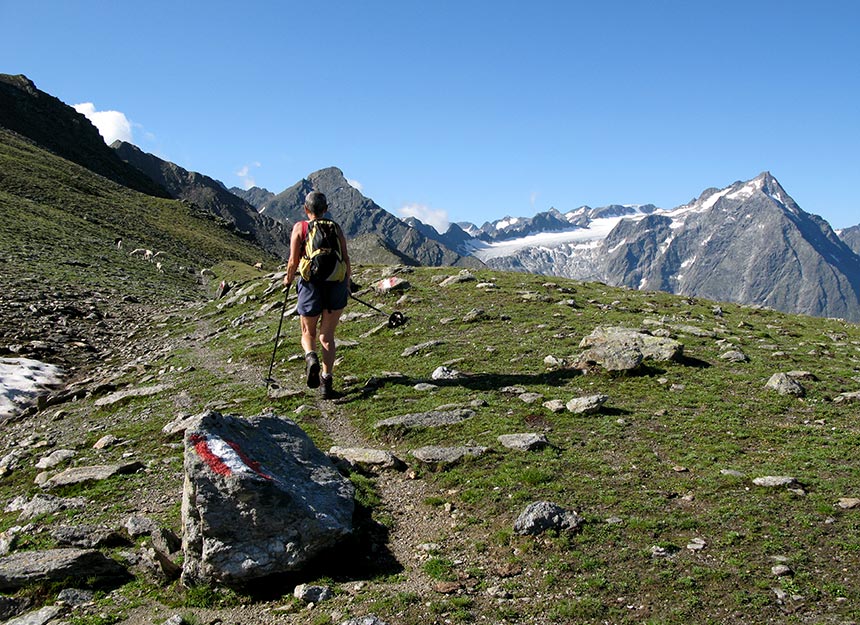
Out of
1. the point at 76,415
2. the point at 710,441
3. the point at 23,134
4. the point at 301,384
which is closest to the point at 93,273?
the point at 76,415

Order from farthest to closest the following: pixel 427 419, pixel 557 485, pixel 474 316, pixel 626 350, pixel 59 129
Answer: pixel 59 129 < pixel 474 316 < pixel 626 350 < pixel 427 419 < pixel 557 485

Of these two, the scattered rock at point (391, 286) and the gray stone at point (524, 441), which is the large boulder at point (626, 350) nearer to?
the gray stone at point (524, 441)

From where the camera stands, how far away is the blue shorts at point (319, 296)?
539 inches

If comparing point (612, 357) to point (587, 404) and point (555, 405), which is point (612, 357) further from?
point (555, 405)

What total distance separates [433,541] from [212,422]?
11.9ft

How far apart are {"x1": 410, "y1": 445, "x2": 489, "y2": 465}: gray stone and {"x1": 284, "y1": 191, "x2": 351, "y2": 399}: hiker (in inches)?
178

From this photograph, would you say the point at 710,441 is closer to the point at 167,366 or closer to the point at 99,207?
the point at 167,366

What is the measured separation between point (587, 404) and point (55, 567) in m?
9.96

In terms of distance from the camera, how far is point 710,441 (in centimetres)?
1072

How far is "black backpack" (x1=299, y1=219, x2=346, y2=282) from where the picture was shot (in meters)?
13.4

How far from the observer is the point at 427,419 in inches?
488

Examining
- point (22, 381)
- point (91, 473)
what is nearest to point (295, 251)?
point (91, 473)

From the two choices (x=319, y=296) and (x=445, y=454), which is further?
(x=319, y=296)

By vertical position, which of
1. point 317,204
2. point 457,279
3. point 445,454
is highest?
point 317,204
